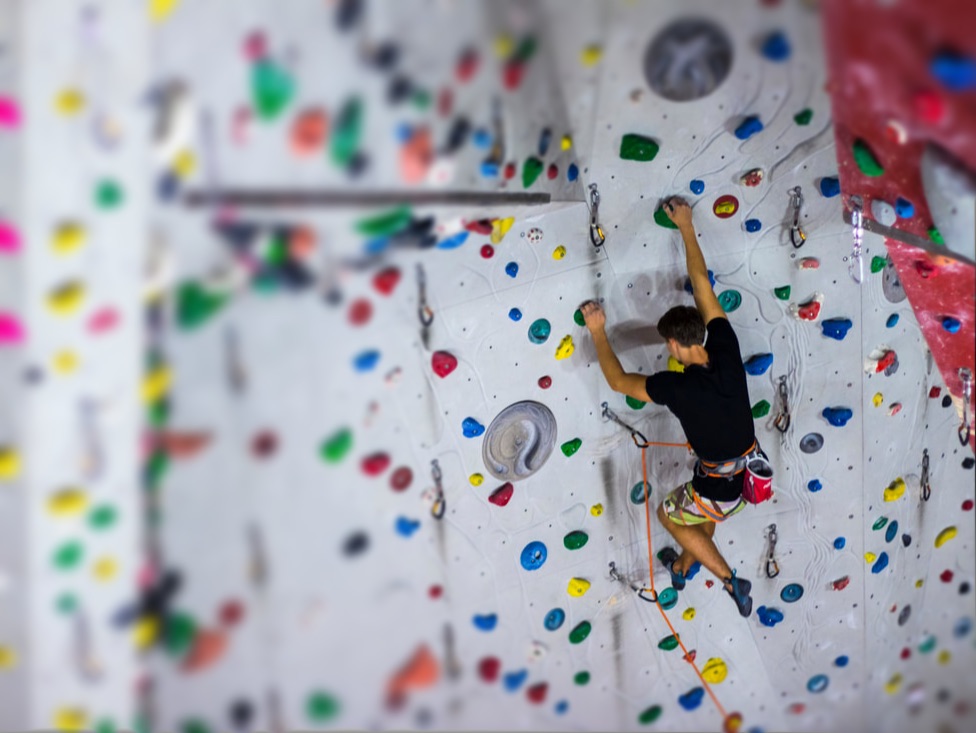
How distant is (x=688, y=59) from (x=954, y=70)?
22.6 inches

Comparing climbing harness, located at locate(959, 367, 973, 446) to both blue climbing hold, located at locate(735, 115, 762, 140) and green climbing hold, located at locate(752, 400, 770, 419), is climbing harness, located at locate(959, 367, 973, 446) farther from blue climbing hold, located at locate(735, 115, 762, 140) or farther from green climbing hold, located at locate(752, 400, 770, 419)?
blue climbing hold, located at locate(735, 115, 762, 140)

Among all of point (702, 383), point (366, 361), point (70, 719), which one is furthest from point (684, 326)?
point (70, 719)

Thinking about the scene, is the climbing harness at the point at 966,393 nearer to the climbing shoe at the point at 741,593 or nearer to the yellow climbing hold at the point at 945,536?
the yellow climbing hold at the point at 945,536

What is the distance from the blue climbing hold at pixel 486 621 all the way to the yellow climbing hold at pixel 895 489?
1.57m

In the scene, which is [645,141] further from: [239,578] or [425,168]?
[239,578]

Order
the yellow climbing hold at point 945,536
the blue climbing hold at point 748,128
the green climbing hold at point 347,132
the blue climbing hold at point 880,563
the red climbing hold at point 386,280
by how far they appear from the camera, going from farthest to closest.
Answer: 1. the yellow climbing hold at point 945,536
2. the blue climbing hold at point 880,563
3. the blue climbing hold at point 748,128
4. the red climbing hold at point 386,280
5. the green climbing hold at point 347,132

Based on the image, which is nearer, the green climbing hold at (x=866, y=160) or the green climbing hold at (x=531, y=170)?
the green climbing hold at (x=531, y=170)

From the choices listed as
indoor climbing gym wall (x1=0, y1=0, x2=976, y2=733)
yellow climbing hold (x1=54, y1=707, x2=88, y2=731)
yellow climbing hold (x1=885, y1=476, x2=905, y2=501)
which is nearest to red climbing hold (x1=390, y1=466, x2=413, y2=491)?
indoor climbing gym wall (x1=0, y1=0, x2=976, y2=733)

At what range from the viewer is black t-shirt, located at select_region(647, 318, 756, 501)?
247cm

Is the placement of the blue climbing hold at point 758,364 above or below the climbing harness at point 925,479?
above

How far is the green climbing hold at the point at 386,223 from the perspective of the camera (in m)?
1.91

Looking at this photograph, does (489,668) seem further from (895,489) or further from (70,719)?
(895,489)

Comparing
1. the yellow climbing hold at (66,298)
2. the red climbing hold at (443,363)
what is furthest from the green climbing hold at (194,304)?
the red climbing hold at (443,363)

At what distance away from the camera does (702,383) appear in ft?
8.09
